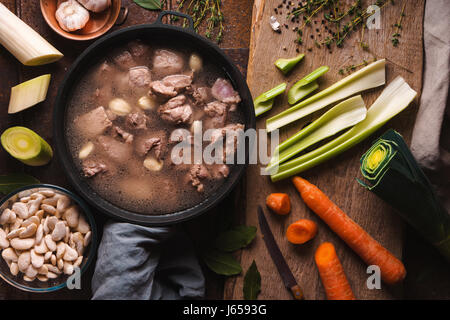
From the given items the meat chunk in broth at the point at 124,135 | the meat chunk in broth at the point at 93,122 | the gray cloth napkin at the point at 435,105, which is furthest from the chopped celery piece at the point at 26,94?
the gray cloth napkin at the point at 435,105

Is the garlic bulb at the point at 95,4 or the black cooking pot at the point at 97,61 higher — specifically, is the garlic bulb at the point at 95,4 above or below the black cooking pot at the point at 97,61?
above

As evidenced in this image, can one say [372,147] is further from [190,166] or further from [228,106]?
[190,166]

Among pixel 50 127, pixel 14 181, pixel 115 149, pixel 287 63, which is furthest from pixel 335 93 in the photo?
pixel 14 181

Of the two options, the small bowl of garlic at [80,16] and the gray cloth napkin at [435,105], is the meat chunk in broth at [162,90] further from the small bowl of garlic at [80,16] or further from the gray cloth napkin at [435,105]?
the gray cloth napkin at [435,105]

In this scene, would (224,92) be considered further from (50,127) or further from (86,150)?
(50,127)

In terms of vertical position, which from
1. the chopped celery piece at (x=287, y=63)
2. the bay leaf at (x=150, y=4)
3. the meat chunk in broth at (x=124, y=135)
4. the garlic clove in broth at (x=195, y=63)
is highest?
the bay leaf at (x=150, y=4)

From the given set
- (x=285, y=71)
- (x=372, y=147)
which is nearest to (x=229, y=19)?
(x=285, y=71)
